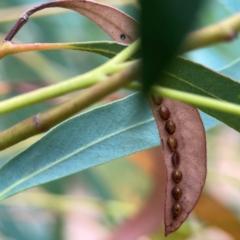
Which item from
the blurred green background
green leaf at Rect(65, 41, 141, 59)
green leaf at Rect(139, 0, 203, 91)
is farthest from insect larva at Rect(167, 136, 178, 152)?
the blurred green background

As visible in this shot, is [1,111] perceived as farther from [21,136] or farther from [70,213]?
[70,213]

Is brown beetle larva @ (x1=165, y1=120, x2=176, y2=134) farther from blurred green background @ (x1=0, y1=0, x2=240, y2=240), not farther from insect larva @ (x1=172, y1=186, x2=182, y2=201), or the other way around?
blurred green background @ (x1=0, y1=0, x2=240, y2=240)

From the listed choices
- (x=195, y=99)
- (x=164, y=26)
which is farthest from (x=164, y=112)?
(x=164, y=26)

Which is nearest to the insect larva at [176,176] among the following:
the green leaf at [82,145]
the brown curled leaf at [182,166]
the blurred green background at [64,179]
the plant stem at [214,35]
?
the brown curled leaf at [182,166]

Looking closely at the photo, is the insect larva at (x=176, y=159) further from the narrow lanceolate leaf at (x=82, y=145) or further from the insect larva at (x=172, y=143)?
the narrow lanceolate leaf at (x=82, y=145)

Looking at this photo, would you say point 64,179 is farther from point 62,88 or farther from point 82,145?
point 62,88
